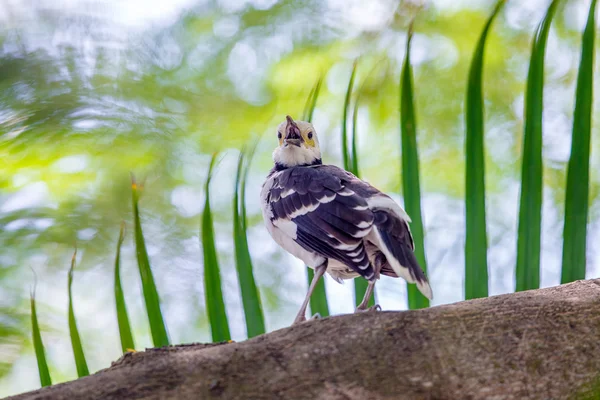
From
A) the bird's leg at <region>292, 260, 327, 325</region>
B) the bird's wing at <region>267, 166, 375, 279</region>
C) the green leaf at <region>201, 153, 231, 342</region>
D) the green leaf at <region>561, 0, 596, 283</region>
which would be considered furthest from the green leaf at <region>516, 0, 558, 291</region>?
the green leaf at <region>201, 153, 231, 342</region>

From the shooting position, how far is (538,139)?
2.95 metres

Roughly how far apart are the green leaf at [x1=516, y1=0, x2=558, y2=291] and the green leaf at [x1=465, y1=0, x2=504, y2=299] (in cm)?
16

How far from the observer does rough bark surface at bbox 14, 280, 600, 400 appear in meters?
1.89

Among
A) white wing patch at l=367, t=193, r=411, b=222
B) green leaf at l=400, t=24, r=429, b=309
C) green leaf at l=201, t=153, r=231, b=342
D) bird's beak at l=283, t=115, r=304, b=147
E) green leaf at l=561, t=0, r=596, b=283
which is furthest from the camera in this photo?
bird's beak at l=283, t=115, r=304, b=147

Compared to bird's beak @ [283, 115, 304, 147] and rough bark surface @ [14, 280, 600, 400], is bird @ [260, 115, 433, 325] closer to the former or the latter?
bird's beak @ [283, 115, 304, 147]

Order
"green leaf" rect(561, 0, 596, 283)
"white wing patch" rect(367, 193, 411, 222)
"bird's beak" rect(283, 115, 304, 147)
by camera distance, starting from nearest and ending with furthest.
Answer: "green leaf" rect(561, 0, 596, 283) < "white wing patch" rect(367, 193, 411, 222) < "bird's beak" rect(283, 115, 304, 147)

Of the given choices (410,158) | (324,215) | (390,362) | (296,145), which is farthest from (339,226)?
(390,362)

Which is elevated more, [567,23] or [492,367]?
[567,23]

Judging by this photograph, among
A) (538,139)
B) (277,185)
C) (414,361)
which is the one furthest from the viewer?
(277,185)

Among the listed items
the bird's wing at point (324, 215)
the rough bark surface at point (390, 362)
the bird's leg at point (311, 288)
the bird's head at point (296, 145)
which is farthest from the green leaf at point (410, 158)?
the bird's head at point (296, 145)

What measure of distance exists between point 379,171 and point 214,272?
3.73m

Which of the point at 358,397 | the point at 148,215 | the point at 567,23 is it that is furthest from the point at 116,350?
the point at 567,23

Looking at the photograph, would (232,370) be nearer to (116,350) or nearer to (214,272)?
(214,272)

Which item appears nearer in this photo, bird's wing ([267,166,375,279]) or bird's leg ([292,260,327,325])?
bird's wing ([267,166,375,279])
